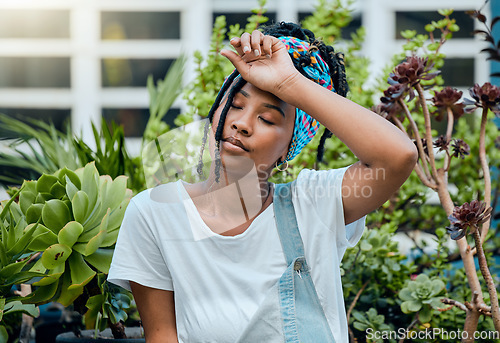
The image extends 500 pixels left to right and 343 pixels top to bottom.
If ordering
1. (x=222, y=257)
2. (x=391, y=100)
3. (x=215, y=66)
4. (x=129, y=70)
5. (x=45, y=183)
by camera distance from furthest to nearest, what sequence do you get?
(x=129, y=70) < (x=215, y=66) < (x=391, y=100) < (x=45, y=183) < (x=222, y=257)

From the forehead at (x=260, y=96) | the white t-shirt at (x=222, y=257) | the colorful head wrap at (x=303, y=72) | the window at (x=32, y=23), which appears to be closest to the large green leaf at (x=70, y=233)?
the white t-shirt at (x=222, y=257)

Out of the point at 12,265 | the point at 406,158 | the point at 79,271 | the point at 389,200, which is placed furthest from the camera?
the point at 389,200

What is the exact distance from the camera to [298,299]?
1474mm

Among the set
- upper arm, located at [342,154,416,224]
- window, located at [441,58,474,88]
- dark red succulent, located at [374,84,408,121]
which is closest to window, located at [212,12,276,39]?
window, located at [441,58,474,88]

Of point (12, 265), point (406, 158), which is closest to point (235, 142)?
point (406, 158)

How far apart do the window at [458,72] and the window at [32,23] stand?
2710 millimetres

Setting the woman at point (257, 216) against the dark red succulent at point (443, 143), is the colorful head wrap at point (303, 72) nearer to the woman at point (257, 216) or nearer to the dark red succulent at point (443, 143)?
the woman at point (257, 216)

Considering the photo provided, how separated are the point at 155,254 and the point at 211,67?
53.2 inches

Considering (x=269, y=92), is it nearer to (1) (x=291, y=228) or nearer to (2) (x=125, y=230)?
(1) (x=291, y=228)

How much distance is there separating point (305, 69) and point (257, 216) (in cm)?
41

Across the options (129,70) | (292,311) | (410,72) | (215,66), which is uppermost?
(129,70)

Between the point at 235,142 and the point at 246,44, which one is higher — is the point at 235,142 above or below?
below

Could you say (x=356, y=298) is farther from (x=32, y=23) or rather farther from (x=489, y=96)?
(x=32, y=23)

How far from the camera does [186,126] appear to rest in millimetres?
2439
